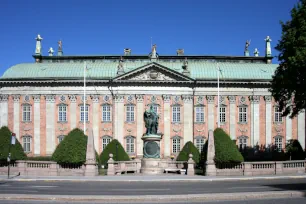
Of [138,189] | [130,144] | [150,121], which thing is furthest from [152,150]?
[130,144]

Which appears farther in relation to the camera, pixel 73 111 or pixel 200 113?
pixel 200 113

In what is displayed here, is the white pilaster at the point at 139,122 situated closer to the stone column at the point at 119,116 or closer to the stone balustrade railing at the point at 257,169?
the stone column at the point at 119,116

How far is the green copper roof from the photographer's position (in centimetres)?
6225

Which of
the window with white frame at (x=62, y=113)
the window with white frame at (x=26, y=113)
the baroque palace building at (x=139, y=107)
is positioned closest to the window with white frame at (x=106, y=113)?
Result: the baroque palace building at (x=139, y=107)

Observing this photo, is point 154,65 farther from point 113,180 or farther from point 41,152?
point 113,180

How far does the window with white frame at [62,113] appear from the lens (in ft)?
201

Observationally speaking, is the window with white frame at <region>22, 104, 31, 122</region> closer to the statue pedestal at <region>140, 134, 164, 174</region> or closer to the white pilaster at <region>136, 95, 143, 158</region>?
the white pilaster at <region>136, 95, 143, 158</region>

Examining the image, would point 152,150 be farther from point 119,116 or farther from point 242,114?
point 242,114

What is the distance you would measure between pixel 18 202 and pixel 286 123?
163ft

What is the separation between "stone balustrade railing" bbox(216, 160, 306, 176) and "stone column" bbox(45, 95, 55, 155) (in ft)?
98.0

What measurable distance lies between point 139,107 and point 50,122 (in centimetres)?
1118

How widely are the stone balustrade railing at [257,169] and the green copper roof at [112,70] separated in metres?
26.3

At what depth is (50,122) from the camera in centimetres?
6128

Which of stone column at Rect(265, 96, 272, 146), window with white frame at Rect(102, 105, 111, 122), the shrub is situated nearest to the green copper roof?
stone column at Rect(265, 96, 272, 146)
